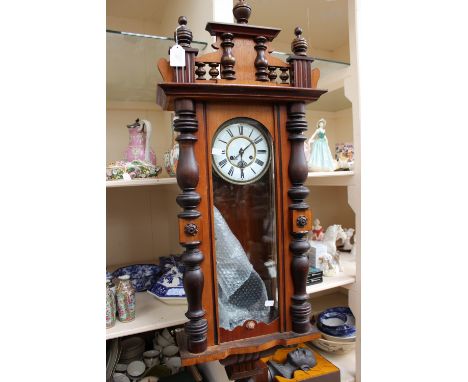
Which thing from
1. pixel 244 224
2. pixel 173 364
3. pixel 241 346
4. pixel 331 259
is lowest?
pixel 173 364

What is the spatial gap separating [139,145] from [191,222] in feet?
1.44

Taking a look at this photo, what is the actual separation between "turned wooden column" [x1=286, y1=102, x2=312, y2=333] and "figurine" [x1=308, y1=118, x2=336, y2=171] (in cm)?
38

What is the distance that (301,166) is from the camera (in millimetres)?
744

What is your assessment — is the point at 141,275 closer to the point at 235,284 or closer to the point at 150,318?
the point at 150,318

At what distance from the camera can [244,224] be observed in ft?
2.57

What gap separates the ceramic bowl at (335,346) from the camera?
3.81 feet

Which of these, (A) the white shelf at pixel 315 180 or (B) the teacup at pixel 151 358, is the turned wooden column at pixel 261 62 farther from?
(B) the teacup at pixel 151 358

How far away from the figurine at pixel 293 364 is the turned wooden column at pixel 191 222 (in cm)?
48

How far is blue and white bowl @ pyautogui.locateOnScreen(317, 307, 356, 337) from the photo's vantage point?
117 centimetres

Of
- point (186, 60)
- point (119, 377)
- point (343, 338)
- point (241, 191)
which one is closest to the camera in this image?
point (186, 60)

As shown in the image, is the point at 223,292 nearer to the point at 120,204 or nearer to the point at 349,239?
the point at 120,204

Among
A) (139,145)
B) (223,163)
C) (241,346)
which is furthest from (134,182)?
(241,346)

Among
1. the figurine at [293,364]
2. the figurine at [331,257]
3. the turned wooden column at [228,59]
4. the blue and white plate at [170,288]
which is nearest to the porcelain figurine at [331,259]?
the figurine at [331,257]

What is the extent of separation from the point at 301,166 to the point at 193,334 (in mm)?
467
